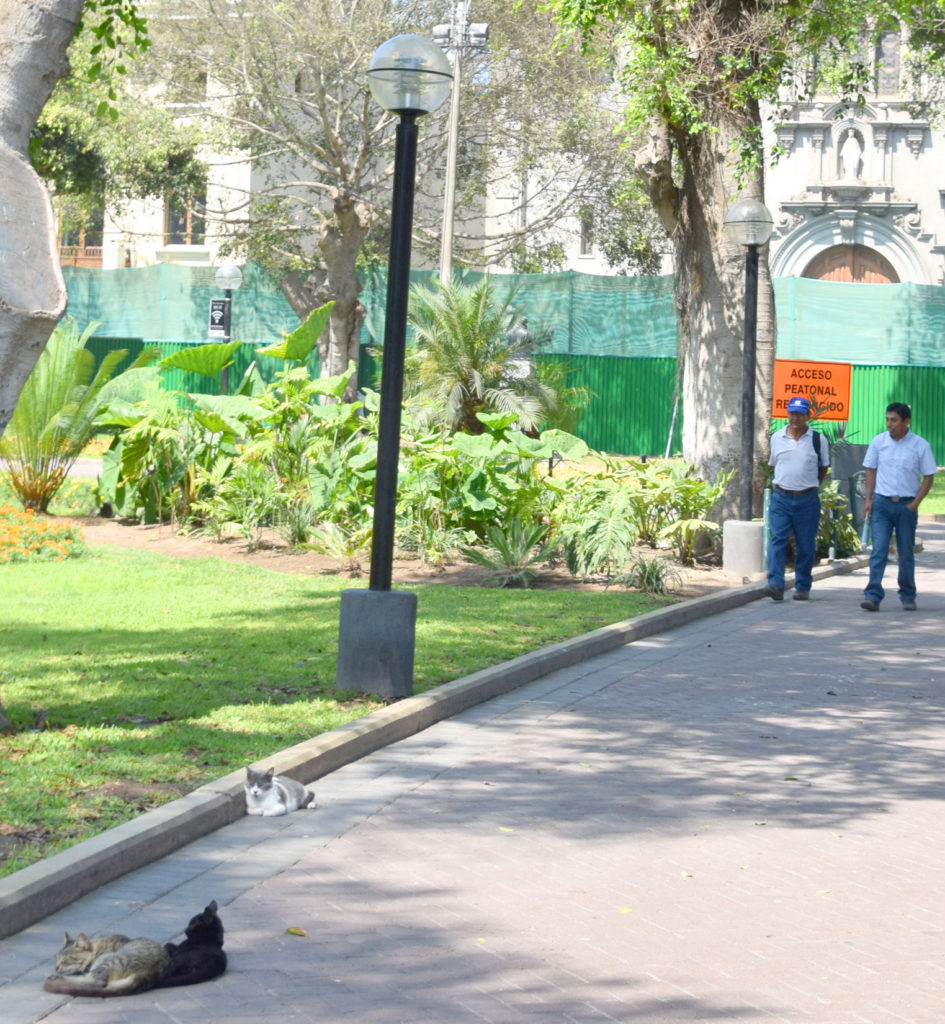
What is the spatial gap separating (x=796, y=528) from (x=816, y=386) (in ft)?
17.0

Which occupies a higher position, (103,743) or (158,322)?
(158,322)

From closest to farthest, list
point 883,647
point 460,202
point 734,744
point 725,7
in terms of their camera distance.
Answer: point 734,744 < point 883,647 < point 725,7 < point 460,202

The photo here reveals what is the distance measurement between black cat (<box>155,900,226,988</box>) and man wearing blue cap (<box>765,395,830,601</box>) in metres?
10.7

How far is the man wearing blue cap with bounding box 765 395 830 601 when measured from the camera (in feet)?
47.3

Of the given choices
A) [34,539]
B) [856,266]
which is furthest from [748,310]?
[856,266]

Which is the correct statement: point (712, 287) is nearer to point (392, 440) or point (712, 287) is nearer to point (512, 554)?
point (512, 554)

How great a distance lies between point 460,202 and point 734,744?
27.3 meters

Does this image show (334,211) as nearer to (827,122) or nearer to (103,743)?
(827,122)

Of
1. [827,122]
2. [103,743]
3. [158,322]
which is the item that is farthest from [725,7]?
[827,122]

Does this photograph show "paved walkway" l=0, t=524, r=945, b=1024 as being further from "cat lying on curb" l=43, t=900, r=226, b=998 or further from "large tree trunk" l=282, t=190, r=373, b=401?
"large tree trunk" l=282, t=190, r=373, b=401

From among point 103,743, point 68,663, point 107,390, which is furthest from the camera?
point 107,390

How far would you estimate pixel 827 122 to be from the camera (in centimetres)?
4131

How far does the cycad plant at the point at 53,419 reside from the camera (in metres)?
17.0

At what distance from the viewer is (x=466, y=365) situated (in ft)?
63.9
